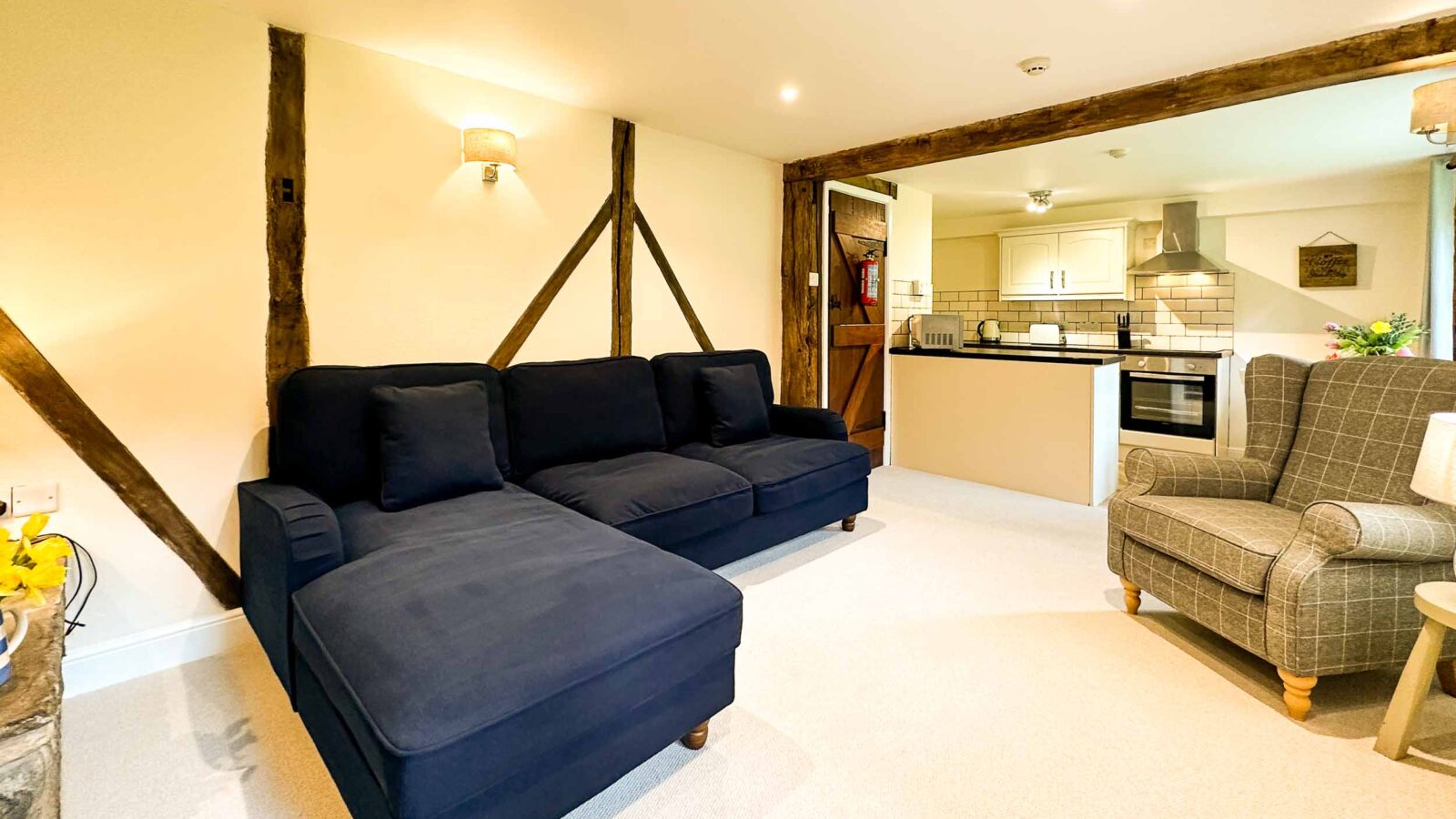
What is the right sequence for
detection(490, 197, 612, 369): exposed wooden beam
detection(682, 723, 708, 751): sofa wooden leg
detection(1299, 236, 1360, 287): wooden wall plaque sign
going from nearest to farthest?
detection(682, 723, 708, 751): sofa wooden leg → detection(490, 197, 612, 369): exposed wooden beam → detection(1299, 236, 1360, 287): wooden wall plaque sign

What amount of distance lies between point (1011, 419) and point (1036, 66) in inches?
99.5

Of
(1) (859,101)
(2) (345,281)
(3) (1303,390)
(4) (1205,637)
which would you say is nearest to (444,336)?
(2) (345,281)

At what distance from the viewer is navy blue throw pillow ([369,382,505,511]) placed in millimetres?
2475

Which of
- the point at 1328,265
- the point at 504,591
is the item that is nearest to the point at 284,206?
the point at 504,591

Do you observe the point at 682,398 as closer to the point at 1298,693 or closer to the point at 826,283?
the point at 826,283

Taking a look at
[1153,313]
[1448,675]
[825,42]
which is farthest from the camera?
[1153,313]

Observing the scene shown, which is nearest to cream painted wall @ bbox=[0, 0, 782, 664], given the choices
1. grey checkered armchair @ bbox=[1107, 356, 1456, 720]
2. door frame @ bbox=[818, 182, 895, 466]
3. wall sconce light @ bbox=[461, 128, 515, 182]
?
wall sconce light @ bbox=[461, 128, 515, 182]

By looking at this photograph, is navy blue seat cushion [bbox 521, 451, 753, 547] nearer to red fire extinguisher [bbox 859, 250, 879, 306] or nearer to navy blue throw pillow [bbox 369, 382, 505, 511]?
navy blue throw pillow [bbox 369, 382, 505, 511]

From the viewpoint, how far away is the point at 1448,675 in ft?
6.92

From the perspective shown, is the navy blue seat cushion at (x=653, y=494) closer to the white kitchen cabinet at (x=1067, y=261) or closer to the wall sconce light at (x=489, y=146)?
the wall sconce light at (x=489, y=146)

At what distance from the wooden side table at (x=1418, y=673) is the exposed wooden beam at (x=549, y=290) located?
353 cm

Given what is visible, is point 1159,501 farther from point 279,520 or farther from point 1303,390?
point 279,520

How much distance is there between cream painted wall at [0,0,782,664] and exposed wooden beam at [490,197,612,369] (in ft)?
0.26

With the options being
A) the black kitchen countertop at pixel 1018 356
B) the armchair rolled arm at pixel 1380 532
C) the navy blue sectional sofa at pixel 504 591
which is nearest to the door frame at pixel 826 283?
the black kitchen countertop at pixel 1018 356
